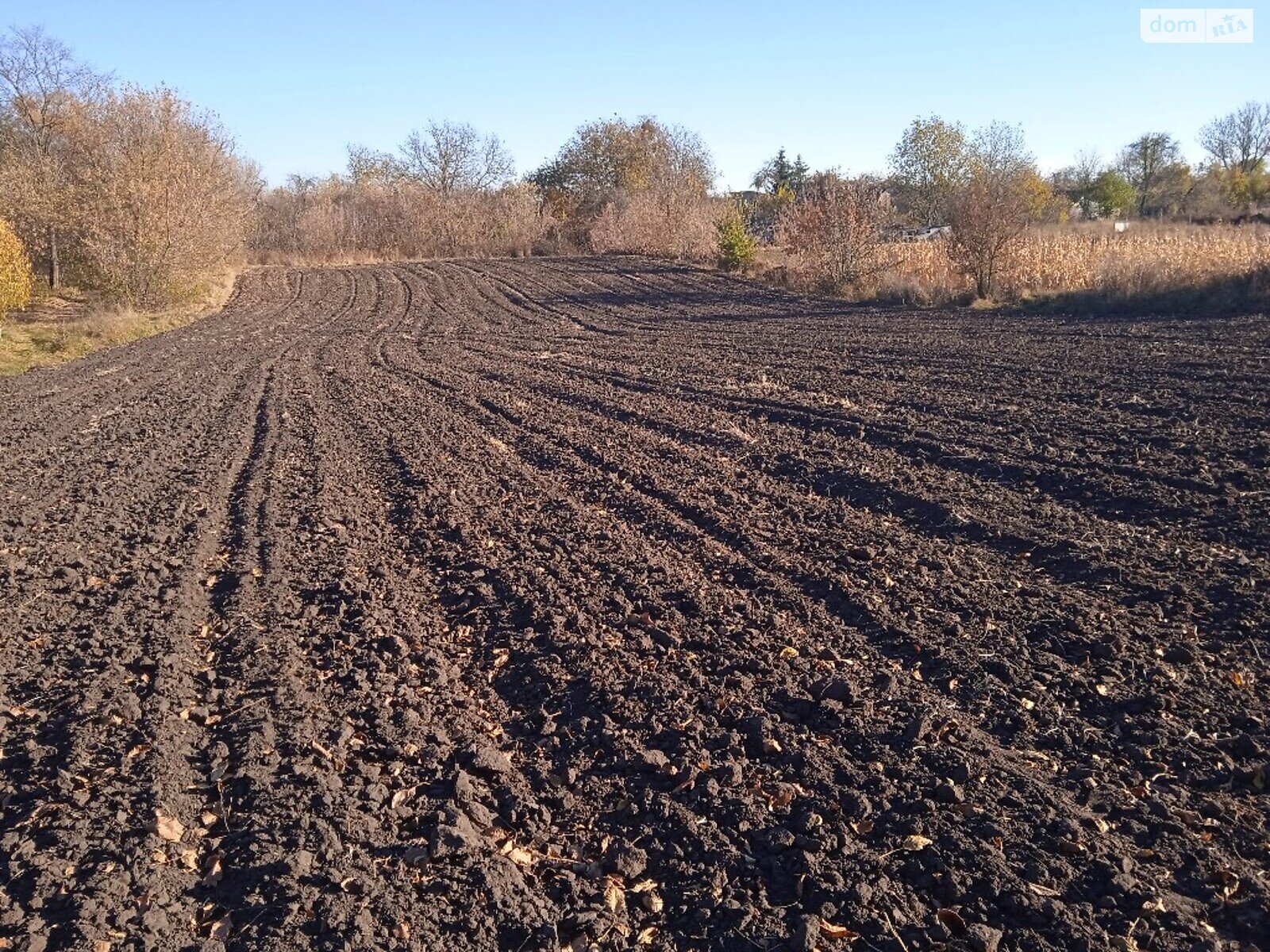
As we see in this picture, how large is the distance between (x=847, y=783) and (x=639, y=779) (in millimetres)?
986

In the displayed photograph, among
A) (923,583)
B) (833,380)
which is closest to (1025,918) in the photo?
(923,583)

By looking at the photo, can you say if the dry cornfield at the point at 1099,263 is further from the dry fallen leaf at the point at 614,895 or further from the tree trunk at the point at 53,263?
the tree trunk at the point at 53,263

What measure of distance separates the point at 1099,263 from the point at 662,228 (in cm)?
2515

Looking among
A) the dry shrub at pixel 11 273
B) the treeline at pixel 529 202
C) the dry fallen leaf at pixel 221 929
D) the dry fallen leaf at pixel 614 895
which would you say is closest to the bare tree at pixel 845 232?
the treeline at pixel 529 202

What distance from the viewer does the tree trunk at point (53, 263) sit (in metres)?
29.5

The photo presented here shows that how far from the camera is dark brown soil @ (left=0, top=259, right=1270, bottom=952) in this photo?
11.1 feet

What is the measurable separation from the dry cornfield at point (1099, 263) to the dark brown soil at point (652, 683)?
11194 millimetres

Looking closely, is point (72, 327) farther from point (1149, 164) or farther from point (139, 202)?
point (1149, 164)

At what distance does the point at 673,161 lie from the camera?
53250 mm

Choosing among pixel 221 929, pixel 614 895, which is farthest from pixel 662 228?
pixel 221 929

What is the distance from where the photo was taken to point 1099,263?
71.3 ft

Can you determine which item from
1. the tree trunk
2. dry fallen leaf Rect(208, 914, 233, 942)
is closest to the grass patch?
the tree trunk

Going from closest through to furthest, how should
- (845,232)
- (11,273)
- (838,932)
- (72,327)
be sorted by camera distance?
(838,932) < (11,273) < (72,327) < (845,232)

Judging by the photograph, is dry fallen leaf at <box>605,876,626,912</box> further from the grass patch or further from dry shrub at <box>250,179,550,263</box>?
dry shrub at <box>250,179,550,263</box>
